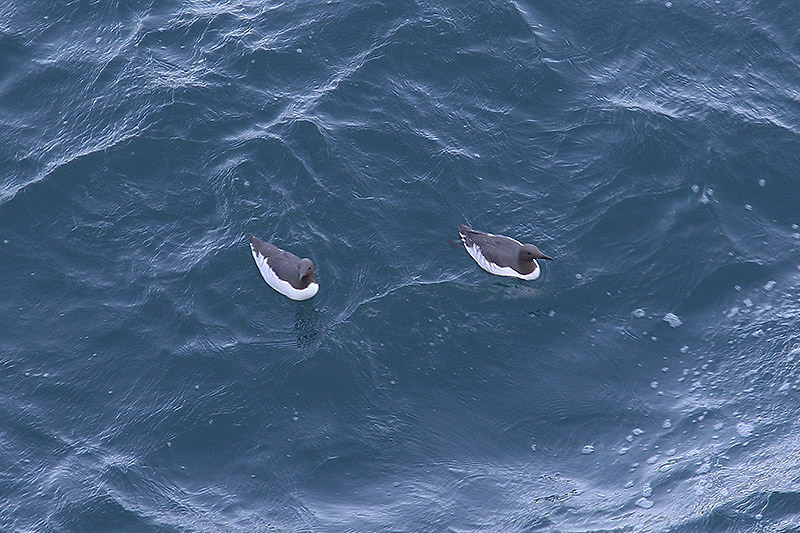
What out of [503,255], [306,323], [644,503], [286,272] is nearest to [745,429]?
[644,503]

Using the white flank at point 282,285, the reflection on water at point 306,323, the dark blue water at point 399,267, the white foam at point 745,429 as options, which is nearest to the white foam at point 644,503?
the dark blue water at point 399,267

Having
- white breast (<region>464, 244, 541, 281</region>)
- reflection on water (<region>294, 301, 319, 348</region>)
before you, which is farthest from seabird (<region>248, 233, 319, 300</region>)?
white breast (<region>464, 244, 541, 281</region>)

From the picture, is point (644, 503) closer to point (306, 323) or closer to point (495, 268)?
point (495, 268)

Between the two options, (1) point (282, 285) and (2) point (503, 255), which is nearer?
(1) point (282, 285)

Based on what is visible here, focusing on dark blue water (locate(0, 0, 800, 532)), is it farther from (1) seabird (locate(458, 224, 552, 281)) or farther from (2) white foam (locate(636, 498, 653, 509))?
(1) seabird (locate(458, 224, 552, 281))

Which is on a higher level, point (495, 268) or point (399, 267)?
point (495, 268)

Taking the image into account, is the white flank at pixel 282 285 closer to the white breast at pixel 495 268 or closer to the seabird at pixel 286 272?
the seabird at pixel 286 272
